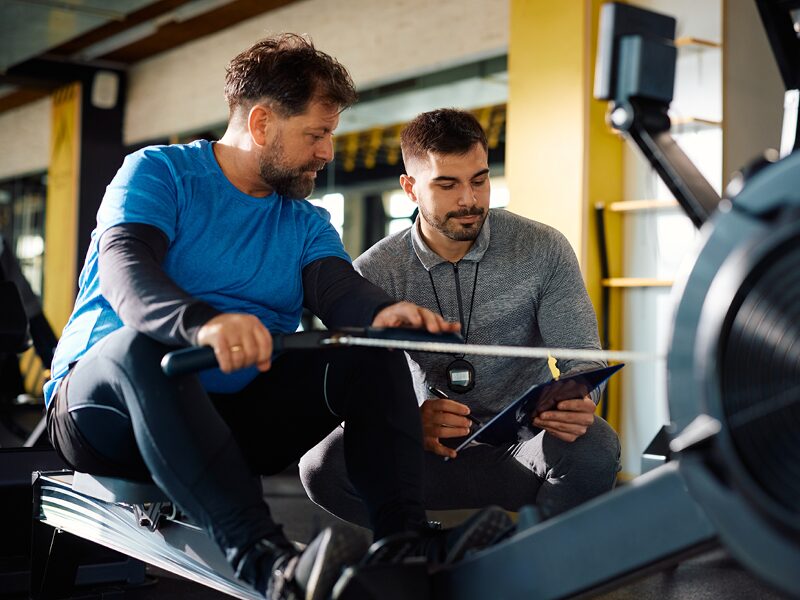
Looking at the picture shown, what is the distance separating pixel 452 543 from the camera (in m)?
1.32

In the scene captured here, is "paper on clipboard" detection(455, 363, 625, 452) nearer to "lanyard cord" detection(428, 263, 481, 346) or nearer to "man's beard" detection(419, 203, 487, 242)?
"lanyard cord" detection(428, 263, 481, 346)

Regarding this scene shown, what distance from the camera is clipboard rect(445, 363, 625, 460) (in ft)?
5.31

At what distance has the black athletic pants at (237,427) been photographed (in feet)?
4.33

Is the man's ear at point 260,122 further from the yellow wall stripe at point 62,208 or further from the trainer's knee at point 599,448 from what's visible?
the yellow wall stripe at point 62,208

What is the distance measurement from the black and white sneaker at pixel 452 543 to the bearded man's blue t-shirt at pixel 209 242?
20.2 inches

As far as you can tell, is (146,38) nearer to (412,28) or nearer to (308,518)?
(412,28)

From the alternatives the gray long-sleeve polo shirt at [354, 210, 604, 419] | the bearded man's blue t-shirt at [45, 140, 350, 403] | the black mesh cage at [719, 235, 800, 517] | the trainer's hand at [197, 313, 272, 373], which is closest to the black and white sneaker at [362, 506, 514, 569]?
the trainer's hand at [197, 313, 272, 373]

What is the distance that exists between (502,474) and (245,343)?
88cm

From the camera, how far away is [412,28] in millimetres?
5887

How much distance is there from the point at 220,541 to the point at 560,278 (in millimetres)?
1054

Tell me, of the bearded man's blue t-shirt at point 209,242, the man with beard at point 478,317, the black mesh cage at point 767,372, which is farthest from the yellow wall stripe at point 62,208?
the black mesh cage at point 767,372

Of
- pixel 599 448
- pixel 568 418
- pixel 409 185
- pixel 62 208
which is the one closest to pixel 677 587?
pixel 599 448

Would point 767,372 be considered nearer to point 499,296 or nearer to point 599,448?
point 599,448

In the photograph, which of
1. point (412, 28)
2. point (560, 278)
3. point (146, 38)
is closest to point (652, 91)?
point (560, 278)
